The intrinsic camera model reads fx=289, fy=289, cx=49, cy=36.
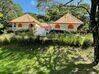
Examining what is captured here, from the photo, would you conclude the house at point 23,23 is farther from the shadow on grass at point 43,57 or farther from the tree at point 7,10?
the shadow on grass at point 43,57

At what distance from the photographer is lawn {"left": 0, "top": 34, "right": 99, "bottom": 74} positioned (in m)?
20.8

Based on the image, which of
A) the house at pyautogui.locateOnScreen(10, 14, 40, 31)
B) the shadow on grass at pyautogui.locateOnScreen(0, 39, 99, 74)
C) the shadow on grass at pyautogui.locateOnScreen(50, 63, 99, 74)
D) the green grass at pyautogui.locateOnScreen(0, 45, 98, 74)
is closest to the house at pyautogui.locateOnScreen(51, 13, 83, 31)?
the house at pyautogui.locateOnScreen(10, 14, 40, 31)

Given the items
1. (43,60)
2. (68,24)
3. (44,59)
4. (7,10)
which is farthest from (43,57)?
(7,10)

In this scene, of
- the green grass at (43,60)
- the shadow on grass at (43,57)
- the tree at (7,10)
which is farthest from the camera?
the tree at (7,10)

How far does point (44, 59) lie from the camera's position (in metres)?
23.4

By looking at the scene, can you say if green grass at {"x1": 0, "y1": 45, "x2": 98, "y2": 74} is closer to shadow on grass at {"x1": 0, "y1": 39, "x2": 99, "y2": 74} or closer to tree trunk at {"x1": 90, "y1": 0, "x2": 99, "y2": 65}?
shadow on grass at {"x1": 0, "y1": 39, "x2": 99, "y2": 74}

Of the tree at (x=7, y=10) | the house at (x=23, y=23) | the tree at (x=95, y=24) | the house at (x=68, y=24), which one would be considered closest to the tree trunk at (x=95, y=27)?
the tree at (x=95, y=24)

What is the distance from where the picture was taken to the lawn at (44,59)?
20797mm

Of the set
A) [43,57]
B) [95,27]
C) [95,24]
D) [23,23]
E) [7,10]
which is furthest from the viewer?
[7,10]

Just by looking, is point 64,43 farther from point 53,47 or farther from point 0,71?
point 0,71

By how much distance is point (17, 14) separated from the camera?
2724 inches

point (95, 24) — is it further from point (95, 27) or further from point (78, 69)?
point (78, 69)

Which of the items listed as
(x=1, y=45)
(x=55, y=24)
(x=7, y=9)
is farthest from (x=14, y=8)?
(x=1, y=45)

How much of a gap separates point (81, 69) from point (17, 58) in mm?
5811
